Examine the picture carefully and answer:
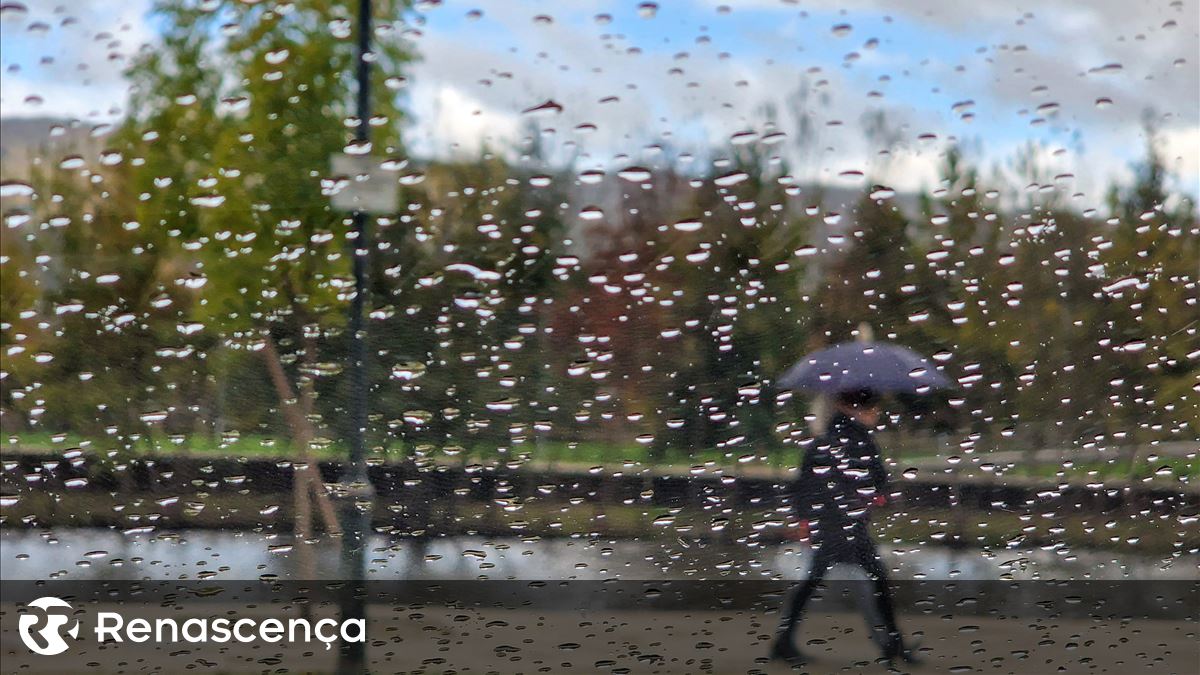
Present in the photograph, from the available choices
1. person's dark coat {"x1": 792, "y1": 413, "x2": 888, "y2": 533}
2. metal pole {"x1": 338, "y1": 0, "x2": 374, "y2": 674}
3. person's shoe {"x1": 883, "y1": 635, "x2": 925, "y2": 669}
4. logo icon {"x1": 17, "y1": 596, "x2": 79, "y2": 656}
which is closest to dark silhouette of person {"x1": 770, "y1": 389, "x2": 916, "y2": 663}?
person's dark coat {"x1": 792, "y1": 413, "x2": 888, "y2": 533}

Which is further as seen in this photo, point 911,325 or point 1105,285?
point 1105,285

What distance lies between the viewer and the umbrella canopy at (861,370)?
5.26 feet

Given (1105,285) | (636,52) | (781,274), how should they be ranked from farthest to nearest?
(1105,285) < (781,274) < (636,52)

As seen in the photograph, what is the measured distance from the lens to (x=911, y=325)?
64.7 inches

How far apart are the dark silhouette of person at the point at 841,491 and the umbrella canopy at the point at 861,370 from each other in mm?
28

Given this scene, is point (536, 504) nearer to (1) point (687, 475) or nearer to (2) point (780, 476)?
(1) point (687, 475)

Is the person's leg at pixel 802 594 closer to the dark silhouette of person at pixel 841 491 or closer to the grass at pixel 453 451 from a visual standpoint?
the dark silhouette of person at pixel 841 491

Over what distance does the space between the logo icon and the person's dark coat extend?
39.6 inches

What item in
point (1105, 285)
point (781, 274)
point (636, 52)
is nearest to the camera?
point (636, 52)

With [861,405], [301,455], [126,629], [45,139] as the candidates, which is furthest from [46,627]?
[861,405]

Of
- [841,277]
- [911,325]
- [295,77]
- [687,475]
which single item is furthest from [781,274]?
[295,77]

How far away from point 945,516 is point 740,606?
0.32m

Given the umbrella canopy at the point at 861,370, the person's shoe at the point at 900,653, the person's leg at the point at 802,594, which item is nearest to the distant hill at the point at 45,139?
the umbrella canopy at the point at 861,370

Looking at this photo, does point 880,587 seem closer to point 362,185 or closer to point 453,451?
point 453,451
